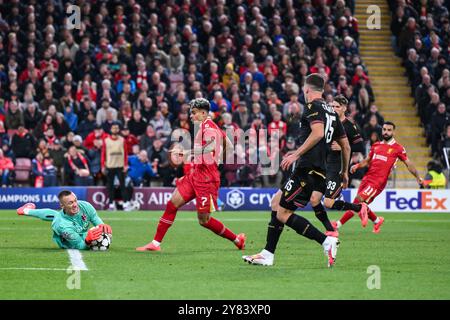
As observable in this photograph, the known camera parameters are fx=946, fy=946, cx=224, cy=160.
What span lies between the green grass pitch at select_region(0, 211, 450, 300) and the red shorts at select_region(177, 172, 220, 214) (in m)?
0.71

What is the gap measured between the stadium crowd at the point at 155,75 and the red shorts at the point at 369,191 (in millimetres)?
6551

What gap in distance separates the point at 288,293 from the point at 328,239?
229cm

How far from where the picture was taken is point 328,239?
467 inches

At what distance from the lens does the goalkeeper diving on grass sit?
13841mm

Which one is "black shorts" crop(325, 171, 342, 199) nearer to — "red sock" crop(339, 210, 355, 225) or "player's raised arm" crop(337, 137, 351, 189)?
"red sock" crop(339, 210, 355, 225)

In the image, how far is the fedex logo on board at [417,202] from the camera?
26.2 m

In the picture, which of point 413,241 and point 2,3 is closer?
point 413,241

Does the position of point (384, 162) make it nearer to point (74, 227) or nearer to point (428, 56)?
point (74, 227)

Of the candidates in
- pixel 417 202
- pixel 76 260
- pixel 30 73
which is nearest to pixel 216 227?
pixel 76 260

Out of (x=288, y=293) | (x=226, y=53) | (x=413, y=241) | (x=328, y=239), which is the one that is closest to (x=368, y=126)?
(x=226, y=53)

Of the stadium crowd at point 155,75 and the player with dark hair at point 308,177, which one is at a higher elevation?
the stadium crowd at point 155,75

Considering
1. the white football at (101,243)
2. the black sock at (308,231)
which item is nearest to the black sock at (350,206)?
the black sock at (308,231)

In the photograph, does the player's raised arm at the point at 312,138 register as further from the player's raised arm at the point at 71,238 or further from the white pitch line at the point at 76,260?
the player's raised arm at the point at 71,238
